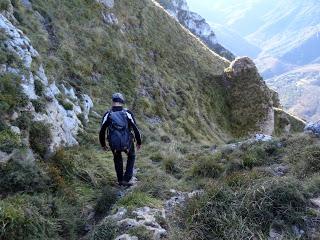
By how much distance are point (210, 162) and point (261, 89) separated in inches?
998

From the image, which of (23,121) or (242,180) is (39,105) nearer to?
(23,121)

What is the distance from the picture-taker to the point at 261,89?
3669cm

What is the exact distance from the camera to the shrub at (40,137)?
36.4ft

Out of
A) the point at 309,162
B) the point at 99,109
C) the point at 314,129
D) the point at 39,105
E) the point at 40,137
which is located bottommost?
the point at 99,109

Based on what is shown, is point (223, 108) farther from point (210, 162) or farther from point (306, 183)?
point (306, 183)

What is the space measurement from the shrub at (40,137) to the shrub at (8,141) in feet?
2.63

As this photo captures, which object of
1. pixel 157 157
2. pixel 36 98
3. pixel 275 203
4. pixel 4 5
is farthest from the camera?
pixel 4 5

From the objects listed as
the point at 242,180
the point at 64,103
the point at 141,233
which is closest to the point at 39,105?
the point at 64,103

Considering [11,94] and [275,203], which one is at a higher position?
[275,203]

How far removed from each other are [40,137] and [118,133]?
6.86 feet

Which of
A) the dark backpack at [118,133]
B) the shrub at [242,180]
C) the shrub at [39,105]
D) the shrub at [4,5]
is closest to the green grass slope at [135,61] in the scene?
the shrub at [4,5]

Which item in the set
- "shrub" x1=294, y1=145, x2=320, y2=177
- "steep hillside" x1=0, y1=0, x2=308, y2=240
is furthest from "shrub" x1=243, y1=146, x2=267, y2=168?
"shrub" x1=294, y1=145, x2=320, y2=177

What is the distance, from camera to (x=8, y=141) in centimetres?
988

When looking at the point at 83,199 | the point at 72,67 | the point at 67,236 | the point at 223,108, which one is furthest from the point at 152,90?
the point at 67,236
